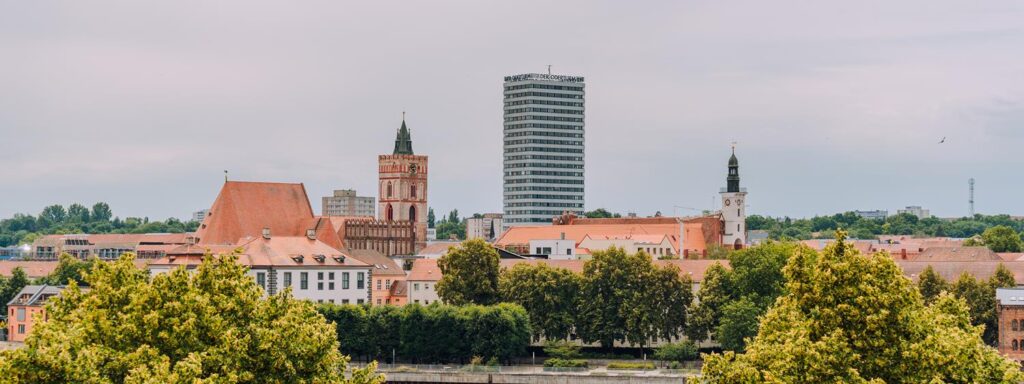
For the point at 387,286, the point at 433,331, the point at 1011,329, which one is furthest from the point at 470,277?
the point at 1011,329

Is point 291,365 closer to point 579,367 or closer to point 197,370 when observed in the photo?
point 197,370

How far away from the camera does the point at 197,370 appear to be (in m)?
52.6

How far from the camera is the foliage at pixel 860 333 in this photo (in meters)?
53.2

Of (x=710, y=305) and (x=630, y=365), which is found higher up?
(x=710, y=305)

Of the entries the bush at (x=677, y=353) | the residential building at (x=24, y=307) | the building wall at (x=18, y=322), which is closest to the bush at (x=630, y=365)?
the bush at (x=677, y=353)

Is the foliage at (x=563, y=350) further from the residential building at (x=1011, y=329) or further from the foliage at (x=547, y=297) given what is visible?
the residential building at (x=1011, y=329)

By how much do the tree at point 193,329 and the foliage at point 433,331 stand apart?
68.2 metres

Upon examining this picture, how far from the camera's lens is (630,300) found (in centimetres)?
13675

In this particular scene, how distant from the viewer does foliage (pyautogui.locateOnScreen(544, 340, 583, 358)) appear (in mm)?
132450

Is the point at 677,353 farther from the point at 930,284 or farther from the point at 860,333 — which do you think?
the point at 860,333

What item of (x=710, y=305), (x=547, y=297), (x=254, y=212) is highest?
(x=254, y=212)

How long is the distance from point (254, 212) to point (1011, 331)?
85495 millimetres

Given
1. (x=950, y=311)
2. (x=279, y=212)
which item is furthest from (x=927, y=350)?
(x=279, y=212)

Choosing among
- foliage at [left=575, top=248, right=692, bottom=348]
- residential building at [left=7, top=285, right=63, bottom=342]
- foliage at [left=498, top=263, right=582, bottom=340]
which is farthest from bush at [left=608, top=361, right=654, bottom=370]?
residential building at [left=7, top=285, right=63, bottom=342]
